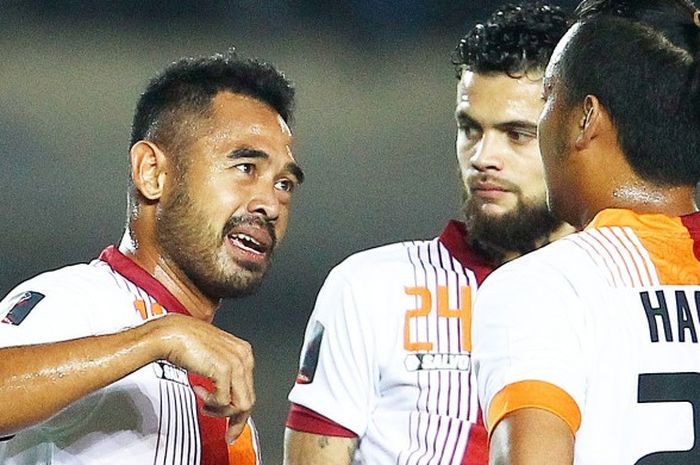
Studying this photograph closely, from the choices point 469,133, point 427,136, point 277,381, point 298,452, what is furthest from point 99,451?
point 427,136

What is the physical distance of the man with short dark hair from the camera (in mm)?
2025

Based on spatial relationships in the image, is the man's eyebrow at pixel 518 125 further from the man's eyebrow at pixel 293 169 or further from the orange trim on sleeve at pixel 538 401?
the orange trim on sleeve at pixel 538 401

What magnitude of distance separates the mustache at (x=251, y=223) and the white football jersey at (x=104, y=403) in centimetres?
16

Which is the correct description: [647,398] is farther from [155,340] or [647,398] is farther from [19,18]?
A: [19,18]

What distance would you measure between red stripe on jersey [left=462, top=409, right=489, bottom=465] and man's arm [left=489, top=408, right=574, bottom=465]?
2.48ft

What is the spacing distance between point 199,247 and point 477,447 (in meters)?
0.54

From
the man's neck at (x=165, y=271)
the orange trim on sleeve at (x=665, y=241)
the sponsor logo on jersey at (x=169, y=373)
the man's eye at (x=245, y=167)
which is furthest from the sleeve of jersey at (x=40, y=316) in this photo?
the orange trim on sleeve at (x=665, y=241)

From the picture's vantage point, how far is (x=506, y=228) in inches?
85.5

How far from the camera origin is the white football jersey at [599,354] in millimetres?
1237

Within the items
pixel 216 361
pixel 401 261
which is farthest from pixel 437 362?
pixel 216 361

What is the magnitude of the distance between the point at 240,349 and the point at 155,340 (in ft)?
0.29

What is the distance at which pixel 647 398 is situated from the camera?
1.25 metres

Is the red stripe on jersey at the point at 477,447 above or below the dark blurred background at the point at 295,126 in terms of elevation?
below

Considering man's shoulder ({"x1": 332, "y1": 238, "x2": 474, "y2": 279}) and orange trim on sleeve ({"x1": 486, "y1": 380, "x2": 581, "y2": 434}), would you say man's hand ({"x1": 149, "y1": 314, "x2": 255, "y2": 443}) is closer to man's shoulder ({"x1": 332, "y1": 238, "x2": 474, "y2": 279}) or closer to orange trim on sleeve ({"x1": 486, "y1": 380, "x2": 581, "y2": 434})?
orange trim on sleeve ({"x1": 486, "y1": 380, "x2": 581, "y2": 434})
